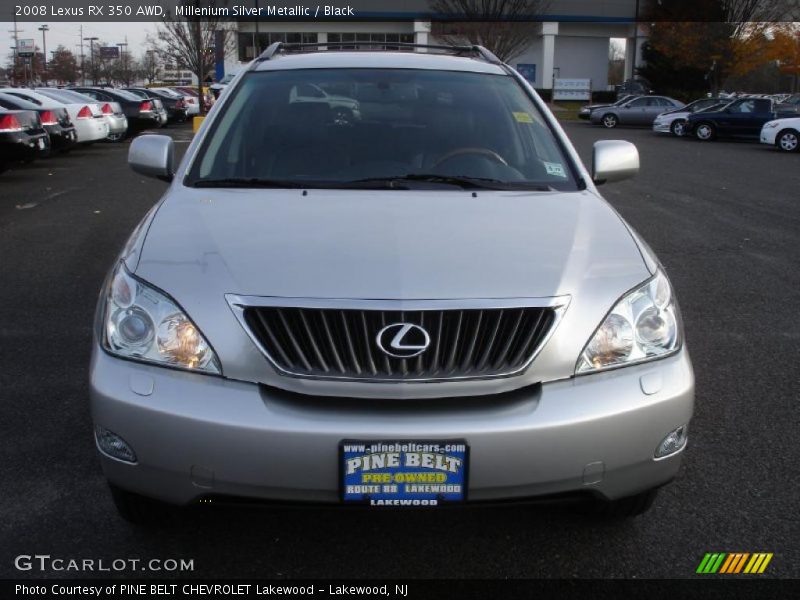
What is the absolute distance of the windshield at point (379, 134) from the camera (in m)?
3.62

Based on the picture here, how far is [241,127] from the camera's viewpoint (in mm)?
3891

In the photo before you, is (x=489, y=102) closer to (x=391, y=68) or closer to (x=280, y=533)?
(x=391, y=68)

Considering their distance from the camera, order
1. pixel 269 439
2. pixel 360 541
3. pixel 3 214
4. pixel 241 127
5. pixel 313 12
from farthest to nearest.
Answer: pixel 313 12 < pixel 3 214 < pixel 241 127 < pixel 360 541 < pixel 269 439

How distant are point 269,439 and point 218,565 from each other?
703 millimetres

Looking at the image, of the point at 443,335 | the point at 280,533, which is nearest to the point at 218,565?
the point at 280,533

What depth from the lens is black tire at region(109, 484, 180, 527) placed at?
9.23ft

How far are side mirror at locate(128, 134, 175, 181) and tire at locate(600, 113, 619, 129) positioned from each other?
109 feet

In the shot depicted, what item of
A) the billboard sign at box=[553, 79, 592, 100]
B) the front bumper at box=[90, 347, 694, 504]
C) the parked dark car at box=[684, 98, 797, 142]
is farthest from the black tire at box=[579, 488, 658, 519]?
the billboard sign at box=[553, 79, 592, 100]

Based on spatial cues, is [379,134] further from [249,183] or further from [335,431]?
[335,431]

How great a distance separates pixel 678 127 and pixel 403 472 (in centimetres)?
2886

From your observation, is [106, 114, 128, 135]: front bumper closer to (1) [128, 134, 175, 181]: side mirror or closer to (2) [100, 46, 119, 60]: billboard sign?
Answer: (1) [128, 134, 175, 181]: side mirror

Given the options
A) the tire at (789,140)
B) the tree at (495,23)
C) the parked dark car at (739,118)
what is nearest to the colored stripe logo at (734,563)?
the tire at (789,140)

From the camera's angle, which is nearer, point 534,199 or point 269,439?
point 269,439
